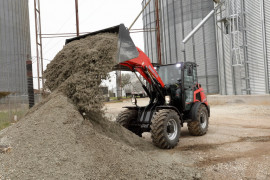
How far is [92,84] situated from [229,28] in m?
15.1

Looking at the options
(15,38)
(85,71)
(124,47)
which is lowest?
(85,71)

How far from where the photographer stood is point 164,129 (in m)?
5.70

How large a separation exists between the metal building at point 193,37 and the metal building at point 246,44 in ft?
15.9

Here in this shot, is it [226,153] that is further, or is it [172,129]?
[172,129]

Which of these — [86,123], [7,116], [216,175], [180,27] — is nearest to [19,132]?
[86,123]

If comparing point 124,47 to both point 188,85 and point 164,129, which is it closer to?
point 164,129

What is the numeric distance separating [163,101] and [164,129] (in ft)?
4.44

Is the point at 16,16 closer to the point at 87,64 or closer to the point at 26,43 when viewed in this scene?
the point at 26,43

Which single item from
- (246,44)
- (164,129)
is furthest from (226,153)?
(246,44)

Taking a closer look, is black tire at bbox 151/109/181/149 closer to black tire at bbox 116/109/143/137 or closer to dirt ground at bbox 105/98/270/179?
dirt ground at bbox 105/98/270/179

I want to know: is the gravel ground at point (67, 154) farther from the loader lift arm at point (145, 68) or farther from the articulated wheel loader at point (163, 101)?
the loader lift arm at point (145, 68)

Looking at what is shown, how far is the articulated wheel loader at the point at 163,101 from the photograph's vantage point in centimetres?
569

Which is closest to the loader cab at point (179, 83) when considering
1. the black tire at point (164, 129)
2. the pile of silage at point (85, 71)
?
the black tire at point (164, 129)

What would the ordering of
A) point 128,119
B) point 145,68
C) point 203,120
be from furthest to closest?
point 203,120 → point 128,119 → point 145,68
